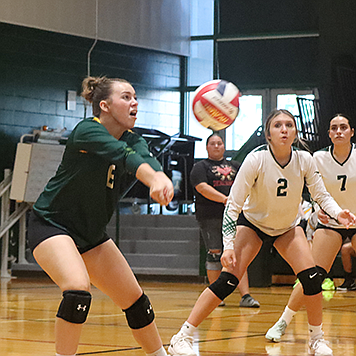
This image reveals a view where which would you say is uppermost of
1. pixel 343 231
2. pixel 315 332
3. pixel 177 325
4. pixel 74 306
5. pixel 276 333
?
pixel 343 231

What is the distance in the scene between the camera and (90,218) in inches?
130

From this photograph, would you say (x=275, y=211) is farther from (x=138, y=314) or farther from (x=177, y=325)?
(x=177, y=325)

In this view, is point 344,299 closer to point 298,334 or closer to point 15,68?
point 298,334

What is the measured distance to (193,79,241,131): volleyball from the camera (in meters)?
4.84

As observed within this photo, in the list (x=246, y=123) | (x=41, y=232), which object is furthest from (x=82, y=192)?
(x=246, y=123)

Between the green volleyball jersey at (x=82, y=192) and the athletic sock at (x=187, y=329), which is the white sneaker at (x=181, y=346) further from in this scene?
the green volleyball jersey at (x=82, y=192)

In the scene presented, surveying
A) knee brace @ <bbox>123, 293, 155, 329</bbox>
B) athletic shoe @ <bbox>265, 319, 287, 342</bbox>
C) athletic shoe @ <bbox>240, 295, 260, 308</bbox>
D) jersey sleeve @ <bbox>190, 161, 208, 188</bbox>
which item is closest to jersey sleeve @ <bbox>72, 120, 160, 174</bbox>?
knee brace @ <bbox>123, 293, 155, 329</bbox>

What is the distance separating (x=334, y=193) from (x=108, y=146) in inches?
106

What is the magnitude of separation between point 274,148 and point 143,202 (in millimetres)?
9012

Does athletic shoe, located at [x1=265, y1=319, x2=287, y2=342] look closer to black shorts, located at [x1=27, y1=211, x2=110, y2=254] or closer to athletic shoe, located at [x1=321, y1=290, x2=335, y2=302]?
black shorts, located at [x1=27, y1=211, x2=110, y2=254]

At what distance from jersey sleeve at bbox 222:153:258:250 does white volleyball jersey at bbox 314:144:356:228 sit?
886mm

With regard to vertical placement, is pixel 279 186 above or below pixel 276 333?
above

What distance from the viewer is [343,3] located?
13984 mm

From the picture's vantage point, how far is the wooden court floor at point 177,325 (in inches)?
180
